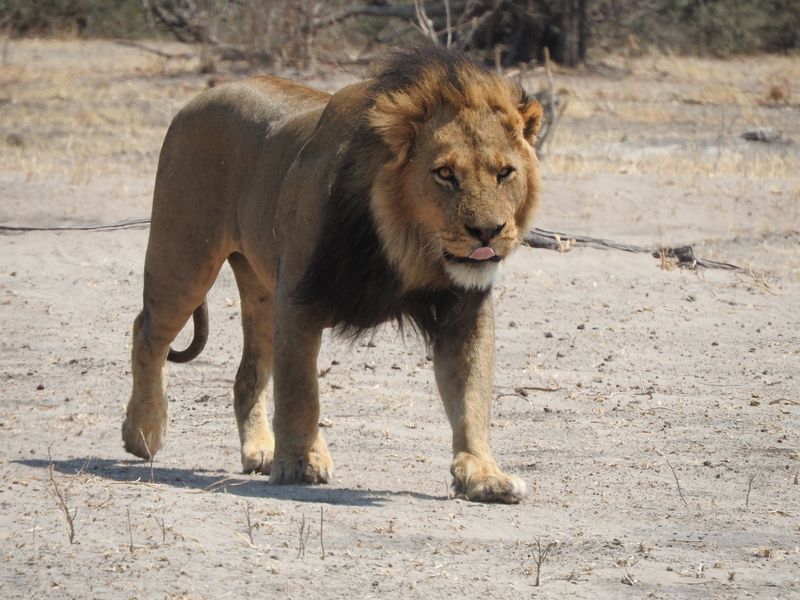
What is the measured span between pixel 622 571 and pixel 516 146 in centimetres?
132

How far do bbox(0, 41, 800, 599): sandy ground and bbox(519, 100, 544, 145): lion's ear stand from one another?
3.12 feet

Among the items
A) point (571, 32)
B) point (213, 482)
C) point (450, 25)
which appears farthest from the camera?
point (571, 32)

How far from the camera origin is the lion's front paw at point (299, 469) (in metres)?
4.59

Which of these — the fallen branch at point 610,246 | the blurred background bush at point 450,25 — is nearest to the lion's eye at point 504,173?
the fallen branch at point 610,246

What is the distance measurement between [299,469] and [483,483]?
0.69 metres

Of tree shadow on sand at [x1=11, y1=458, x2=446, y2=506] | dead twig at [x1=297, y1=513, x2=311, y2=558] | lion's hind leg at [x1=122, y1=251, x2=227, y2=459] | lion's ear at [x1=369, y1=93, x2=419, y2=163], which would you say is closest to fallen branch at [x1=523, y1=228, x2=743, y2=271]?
lion's hind leg at [x1=122, y1=251, x2=227, y2=459]

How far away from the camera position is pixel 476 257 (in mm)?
3990

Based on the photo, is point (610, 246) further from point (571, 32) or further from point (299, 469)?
point (571, 32)

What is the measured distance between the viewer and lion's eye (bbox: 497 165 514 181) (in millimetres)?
4047

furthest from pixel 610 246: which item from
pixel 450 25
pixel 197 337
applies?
pixel 450 25

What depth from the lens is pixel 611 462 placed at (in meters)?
5.06

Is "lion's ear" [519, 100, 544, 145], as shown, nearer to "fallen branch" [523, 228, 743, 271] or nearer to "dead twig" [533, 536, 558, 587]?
"dead twig" [533, 536, 558, 587]


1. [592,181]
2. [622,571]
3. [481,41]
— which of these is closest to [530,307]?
[592,181]

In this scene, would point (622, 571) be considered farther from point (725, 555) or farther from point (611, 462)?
point (611, 462)
